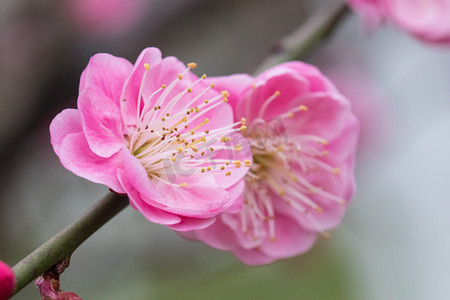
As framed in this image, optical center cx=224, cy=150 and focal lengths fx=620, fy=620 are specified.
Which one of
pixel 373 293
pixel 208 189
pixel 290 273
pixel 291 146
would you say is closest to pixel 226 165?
pixel 208 189

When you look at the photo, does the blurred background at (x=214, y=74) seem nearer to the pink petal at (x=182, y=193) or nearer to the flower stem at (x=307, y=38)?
the flower stem at (x=307, y=38)

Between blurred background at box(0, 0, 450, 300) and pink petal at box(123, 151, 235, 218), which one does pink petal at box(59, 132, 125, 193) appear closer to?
pink petal at box(123, 151, 235, 218)

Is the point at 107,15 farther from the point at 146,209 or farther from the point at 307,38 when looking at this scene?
the point at 146,209

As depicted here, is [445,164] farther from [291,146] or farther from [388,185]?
[291,146]

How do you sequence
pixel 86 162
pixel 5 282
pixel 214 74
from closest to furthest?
1. pixel 5 282
2. pixel 86 162
3. pixel 214 74

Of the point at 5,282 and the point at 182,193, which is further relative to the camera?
the point at 182,193

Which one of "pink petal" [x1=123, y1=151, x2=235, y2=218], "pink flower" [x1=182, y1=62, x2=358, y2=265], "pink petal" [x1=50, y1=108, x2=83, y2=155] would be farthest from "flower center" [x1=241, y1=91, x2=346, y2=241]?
"pink petal" [x1=50, y1=108, x2=83, y2=155]

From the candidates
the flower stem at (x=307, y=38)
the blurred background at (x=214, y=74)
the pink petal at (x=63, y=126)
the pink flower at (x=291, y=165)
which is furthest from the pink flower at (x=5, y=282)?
the blurred background at (x=214, y=74)

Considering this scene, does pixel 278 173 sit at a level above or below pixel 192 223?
below

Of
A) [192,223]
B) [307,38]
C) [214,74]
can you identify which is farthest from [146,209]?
[214,74]
